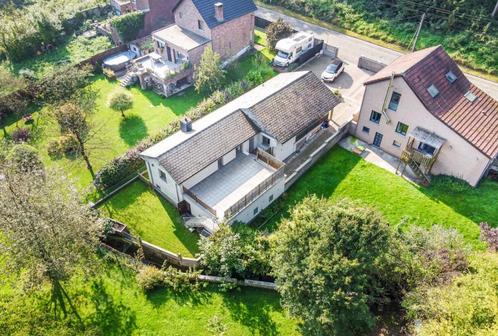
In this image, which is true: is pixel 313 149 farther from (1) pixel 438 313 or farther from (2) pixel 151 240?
(1) pixel 438 313

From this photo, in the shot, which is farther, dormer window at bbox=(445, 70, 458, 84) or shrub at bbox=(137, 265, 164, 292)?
dormer window at bbox=(445, 70, 458, 84)

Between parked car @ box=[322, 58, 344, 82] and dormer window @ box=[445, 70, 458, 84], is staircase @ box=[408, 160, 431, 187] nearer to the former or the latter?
dormer window @ box=[445, 70, 458, 84]

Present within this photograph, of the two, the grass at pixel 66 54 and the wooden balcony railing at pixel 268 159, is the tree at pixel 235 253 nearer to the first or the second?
the wooden balcony railing at pixel 268 159

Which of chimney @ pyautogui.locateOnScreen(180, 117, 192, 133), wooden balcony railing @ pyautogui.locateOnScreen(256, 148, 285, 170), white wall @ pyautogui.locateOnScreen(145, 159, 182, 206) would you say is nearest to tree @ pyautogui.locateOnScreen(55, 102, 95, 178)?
white wall @ pyautogui.locateOnScreen(145, 159, 182, 206)

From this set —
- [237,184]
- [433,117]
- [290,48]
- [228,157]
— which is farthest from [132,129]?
[433,117]

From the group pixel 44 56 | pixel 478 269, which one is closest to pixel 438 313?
pixel 478 269

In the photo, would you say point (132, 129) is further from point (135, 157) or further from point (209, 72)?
point (209, 72)
